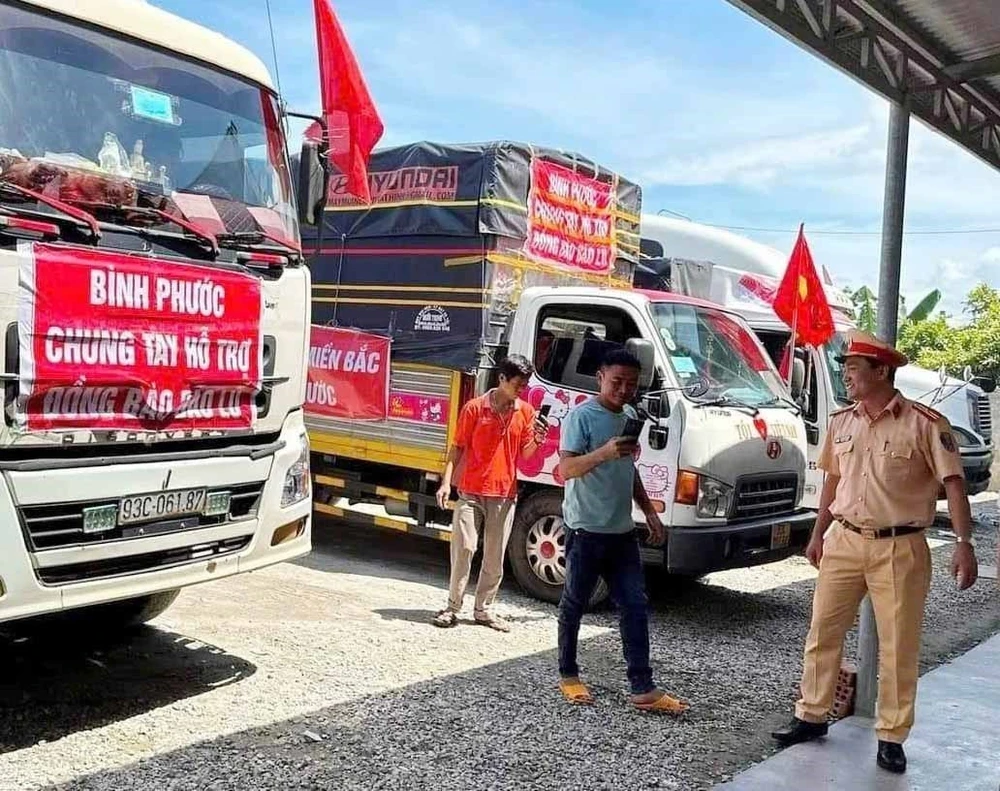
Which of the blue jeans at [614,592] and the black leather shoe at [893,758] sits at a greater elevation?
the blue jeans at [614,592]

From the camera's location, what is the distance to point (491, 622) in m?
6.12

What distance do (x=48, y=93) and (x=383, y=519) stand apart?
14.1 ft

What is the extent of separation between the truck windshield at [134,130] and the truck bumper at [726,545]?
291 cm

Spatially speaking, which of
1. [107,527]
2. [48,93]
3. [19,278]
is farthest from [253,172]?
[107,527]

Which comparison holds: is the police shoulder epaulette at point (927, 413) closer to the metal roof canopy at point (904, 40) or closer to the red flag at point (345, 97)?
the metal roof canopy at point (904, 40)

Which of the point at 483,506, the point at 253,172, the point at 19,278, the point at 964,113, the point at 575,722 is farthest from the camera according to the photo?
the point at 964,113

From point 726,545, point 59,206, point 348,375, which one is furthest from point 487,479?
point 59,206

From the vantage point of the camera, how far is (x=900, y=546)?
159 inches

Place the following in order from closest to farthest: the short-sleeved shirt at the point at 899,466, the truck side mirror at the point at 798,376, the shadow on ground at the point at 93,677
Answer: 1. the short-sleeved shirt at the point at 899,466
2. the shadow on ground at the point at 93,677
3. the truck side mirror at the point at 798,376

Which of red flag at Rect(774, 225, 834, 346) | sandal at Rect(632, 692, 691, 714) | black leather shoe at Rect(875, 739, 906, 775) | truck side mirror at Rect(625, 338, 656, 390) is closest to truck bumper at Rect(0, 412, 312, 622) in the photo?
sandal at Rect(632, 692, 691, 714)

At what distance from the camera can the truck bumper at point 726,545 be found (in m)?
6.10

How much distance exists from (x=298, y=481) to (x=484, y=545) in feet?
5.17

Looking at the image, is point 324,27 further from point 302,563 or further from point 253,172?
point 302,563

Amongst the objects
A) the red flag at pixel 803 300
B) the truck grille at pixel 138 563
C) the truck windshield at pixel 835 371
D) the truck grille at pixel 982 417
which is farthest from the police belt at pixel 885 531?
the truck grille at pixel 982 417
